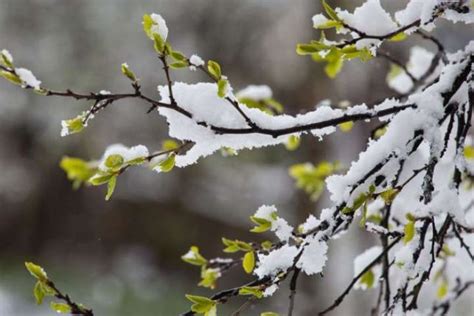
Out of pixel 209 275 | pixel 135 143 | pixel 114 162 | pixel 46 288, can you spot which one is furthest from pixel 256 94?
pixel 135 143

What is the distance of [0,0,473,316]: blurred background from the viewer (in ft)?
21.8

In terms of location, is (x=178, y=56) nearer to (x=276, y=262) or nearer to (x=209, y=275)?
(x=276, y=262)

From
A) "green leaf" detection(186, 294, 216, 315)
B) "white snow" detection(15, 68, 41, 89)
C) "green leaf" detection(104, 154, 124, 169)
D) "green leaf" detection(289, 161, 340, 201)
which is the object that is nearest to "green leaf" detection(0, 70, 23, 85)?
"white snow" detection(15, 68, 41, 89)

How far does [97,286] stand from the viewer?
6.60 meters

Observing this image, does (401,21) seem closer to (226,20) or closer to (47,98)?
(47,98)

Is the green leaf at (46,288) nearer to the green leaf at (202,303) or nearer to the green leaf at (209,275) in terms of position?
the green leaf at (202,303)

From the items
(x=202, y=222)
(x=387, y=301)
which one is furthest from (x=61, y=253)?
(x=387, y=301)

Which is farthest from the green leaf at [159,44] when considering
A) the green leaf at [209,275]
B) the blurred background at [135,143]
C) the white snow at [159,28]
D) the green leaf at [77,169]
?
the blurred background at [135,143]

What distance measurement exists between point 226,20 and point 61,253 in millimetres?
3885

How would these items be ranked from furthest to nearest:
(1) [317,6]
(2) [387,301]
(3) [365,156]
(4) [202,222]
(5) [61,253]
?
(4) [202,222]
(5) [61,253]
(1) [317,6]
(2) [387,301]
(3) [365,156]

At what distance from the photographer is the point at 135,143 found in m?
7.52

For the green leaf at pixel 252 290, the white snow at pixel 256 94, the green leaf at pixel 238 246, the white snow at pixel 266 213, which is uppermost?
the white snow at pixel 256 94

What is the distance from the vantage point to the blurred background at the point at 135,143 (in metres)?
6.65

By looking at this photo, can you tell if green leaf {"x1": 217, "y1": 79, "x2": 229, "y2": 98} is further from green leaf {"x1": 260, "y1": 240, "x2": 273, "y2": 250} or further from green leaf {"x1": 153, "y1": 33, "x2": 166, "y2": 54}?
green leaf {"x1": 260, "y1": 240, "x2": 273, "y2": 250}
